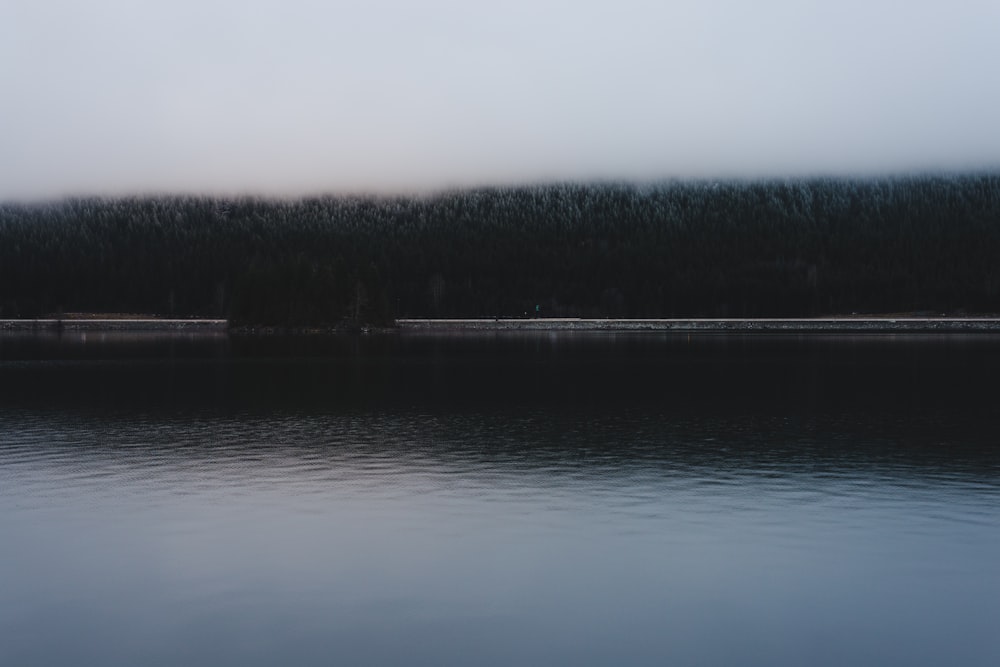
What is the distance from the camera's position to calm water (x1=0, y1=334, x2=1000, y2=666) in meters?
21.5

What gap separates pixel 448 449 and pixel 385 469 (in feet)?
19.8

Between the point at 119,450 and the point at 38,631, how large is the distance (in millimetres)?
26788

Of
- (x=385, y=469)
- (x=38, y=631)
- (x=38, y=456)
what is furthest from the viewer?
(x=38, y=456)

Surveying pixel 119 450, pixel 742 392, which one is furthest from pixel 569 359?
pixel 119 450

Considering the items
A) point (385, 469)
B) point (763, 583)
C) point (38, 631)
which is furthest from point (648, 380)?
point (38, 631)

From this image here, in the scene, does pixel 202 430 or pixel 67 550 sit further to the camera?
pixel 202 430

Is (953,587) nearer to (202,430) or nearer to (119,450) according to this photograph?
(119,450)

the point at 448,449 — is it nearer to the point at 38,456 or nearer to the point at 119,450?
the point at 119,450

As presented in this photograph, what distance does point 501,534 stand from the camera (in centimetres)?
3039

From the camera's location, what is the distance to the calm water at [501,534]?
21500 mm

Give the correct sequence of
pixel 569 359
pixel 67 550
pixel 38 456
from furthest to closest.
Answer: pixel 569 359 < pixel 38 456 < pixel 67 550

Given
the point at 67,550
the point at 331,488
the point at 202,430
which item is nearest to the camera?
the point at 67,550

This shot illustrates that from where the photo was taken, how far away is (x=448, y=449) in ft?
156

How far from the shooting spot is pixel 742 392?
3014 inches
